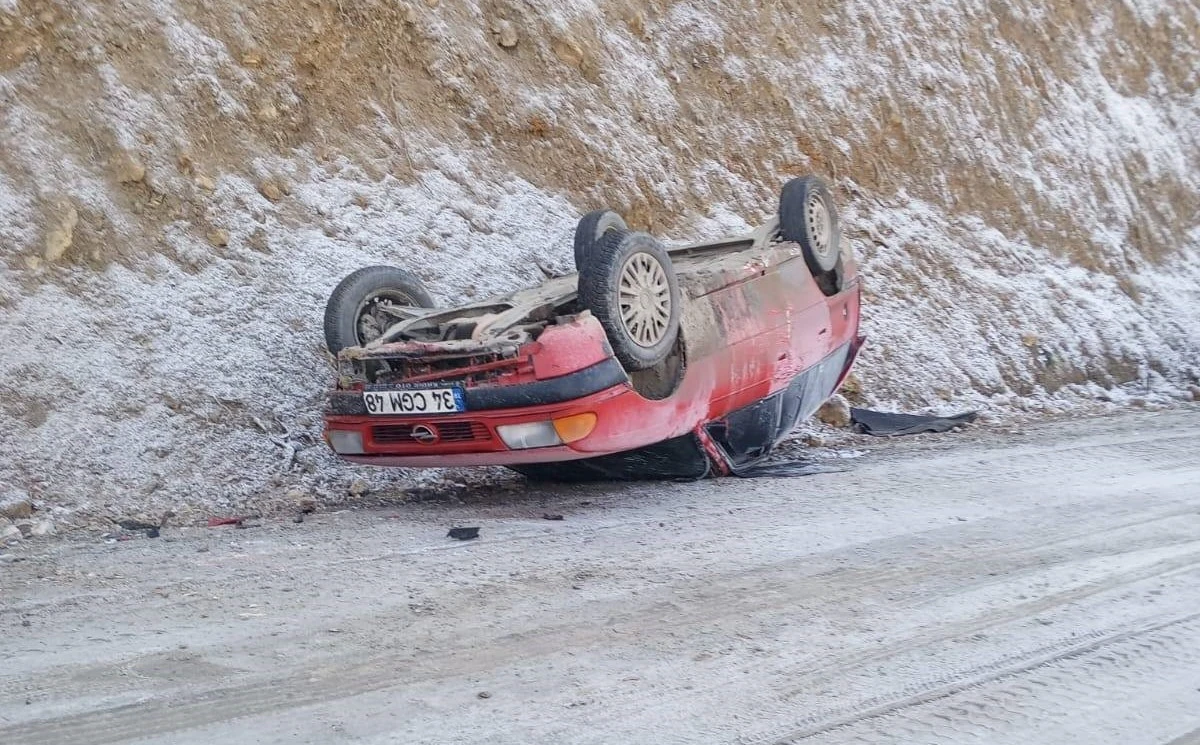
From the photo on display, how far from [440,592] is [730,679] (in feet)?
4.44

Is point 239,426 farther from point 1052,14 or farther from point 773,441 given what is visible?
point 1052,14

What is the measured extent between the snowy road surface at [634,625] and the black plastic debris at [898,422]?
233 cm

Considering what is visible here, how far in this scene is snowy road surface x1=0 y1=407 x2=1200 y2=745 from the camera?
11.5ft

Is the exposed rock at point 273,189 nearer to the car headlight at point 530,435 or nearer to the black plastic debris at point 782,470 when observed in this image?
the car headlight at point 530,435

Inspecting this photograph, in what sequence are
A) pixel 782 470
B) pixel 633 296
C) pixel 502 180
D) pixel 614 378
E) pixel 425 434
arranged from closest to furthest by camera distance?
1. pixel 614 378
2. pixel 425 434
3. pixel 633 296
4. pixel 782 470
5. pixel 502 180

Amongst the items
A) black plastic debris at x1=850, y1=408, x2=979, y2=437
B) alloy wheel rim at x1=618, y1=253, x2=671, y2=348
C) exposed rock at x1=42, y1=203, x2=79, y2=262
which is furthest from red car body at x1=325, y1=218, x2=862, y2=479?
exposed rock at x1=42, y1=203, x2=79, y2=262

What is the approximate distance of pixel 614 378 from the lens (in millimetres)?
5852

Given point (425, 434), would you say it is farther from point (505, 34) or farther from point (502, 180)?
point (505, 34)

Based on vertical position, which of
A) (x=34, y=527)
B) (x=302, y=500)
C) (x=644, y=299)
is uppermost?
(x=644, y=299)

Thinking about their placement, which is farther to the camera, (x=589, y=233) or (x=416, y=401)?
(x=589, y=233)

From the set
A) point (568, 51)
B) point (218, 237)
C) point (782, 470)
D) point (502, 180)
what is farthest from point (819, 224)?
point (568, 51)

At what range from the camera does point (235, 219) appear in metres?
8.52

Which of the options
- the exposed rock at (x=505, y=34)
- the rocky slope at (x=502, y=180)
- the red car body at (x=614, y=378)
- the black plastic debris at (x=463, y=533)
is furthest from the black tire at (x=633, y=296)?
the exposed rock at (x=505, y=34)

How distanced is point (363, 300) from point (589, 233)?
1700mm
